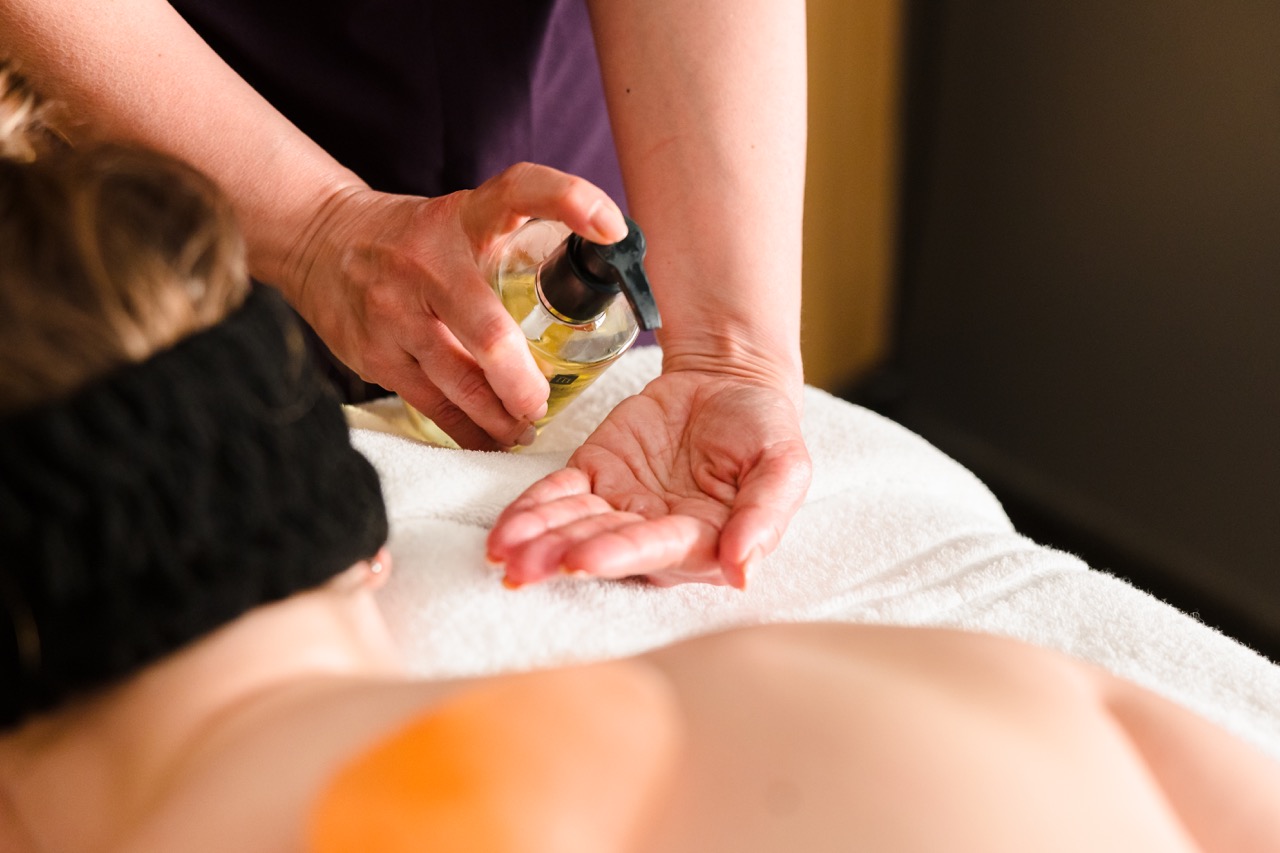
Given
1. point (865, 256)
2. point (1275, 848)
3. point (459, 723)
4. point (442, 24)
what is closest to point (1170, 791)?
point (1275, 848)

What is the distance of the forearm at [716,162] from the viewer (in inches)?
34.6

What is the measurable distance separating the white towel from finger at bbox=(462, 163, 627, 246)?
0.17 meters

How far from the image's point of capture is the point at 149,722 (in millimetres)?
487

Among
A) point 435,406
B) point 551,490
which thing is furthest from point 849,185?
point 551,490

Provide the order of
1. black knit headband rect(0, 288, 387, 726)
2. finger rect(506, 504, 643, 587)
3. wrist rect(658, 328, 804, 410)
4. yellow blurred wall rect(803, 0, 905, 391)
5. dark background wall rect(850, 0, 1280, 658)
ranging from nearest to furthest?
black knit headband rect(0, 288, 387, 726), finger rect(506, 504, 643, 587), wrist rect(658, 328, 804, 410), dark background wall rect(850, 0, 1280, 658), yellow blurred wall rect(803, 0, 905, 391)

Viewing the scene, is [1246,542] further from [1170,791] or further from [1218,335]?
[1170,791]

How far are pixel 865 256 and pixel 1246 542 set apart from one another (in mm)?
789

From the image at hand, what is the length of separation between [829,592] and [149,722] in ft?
1.45

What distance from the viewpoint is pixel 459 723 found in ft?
1.55

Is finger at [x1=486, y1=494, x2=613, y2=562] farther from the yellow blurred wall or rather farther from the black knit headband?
the yellow blurred wall

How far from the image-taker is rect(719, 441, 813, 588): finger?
26.2 inches

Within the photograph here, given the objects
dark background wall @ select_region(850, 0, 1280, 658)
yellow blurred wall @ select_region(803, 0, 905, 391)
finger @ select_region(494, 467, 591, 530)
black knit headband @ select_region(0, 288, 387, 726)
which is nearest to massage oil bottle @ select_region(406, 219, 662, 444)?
finger @ select_region(494, 467, 591, 530)

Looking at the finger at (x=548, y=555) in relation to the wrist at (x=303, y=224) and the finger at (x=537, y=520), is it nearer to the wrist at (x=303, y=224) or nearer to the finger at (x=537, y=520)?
the finger at (x=537, y=520)

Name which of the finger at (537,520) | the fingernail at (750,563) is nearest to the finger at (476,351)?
the finger at (537,520)
